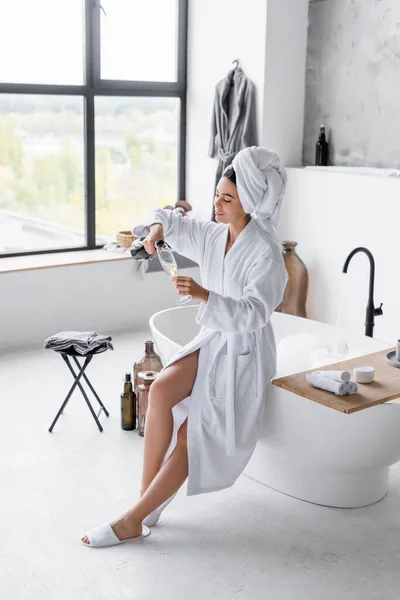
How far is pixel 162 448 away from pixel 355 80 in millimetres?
2859

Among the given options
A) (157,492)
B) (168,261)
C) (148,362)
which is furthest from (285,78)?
(157,492)

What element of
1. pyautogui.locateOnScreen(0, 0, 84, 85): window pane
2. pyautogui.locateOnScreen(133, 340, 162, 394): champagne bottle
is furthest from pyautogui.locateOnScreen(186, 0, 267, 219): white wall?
pyautogui.locateOnScreen(133, 340, 162, 394): champagne bottle

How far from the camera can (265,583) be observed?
242cm

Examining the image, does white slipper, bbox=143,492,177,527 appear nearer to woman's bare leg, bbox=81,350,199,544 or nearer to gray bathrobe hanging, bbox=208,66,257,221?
woman's bare leg, bbox=81,350,199,544

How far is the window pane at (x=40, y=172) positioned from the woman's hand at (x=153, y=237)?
2303mm

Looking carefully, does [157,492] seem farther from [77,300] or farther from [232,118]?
[232,118]

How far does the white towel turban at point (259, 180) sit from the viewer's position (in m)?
2.61

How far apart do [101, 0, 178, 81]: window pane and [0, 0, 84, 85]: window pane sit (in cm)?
20

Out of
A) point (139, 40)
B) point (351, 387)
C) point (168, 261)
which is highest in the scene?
point (139, 40)

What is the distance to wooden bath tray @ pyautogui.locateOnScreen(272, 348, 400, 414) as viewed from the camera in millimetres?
2555

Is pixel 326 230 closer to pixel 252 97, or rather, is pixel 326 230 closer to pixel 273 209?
pixel 252 97

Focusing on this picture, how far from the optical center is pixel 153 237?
2863 millimetres

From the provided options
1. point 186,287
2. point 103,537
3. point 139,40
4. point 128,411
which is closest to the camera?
point 186,287

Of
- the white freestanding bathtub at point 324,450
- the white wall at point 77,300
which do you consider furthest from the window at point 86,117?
the white freestanding bathtub at point 324,450
